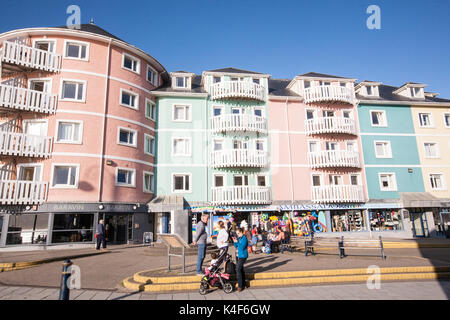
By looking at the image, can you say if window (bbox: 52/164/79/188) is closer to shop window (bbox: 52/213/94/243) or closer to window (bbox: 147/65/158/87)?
→ shop window (bbox: 52/213/94/243)

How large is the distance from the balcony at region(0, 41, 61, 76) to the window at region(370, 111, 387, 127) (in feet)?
88.7

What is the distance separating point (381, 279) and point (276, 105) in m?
18.6

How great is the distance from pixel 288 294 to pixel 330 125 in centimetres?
1995

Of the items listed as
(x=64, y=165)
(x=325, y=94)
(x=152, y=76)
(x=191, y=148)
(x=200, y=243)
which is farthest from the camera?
(x=325, y=94)

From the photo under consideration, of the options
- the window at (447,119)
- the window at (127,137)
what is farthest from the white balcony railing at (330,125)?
the window at (127,137)

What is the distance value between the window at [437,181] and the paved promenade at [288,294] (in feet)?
70.5

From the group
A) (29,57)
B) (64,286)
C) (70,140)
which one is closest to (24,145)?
(70,140)

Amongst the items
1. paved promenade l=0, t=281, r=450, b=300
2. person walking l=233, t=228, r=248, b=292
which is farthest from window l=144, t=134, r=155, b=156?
person walking l=233, t=228, r=248, b=292

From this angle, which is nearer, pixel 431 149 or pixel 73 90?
pixel 73 90

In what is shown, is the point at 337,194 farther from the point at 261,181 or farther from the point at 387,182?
the point at 261,181

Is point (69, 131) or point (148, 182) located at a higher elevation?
point (69, 131)

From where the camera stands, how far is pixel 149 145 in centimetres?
2278

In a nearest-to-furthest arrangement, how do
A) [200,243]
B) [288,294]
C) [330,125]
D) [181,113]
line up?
[288,294] → [200,243] → [181,113] → [330,125]
